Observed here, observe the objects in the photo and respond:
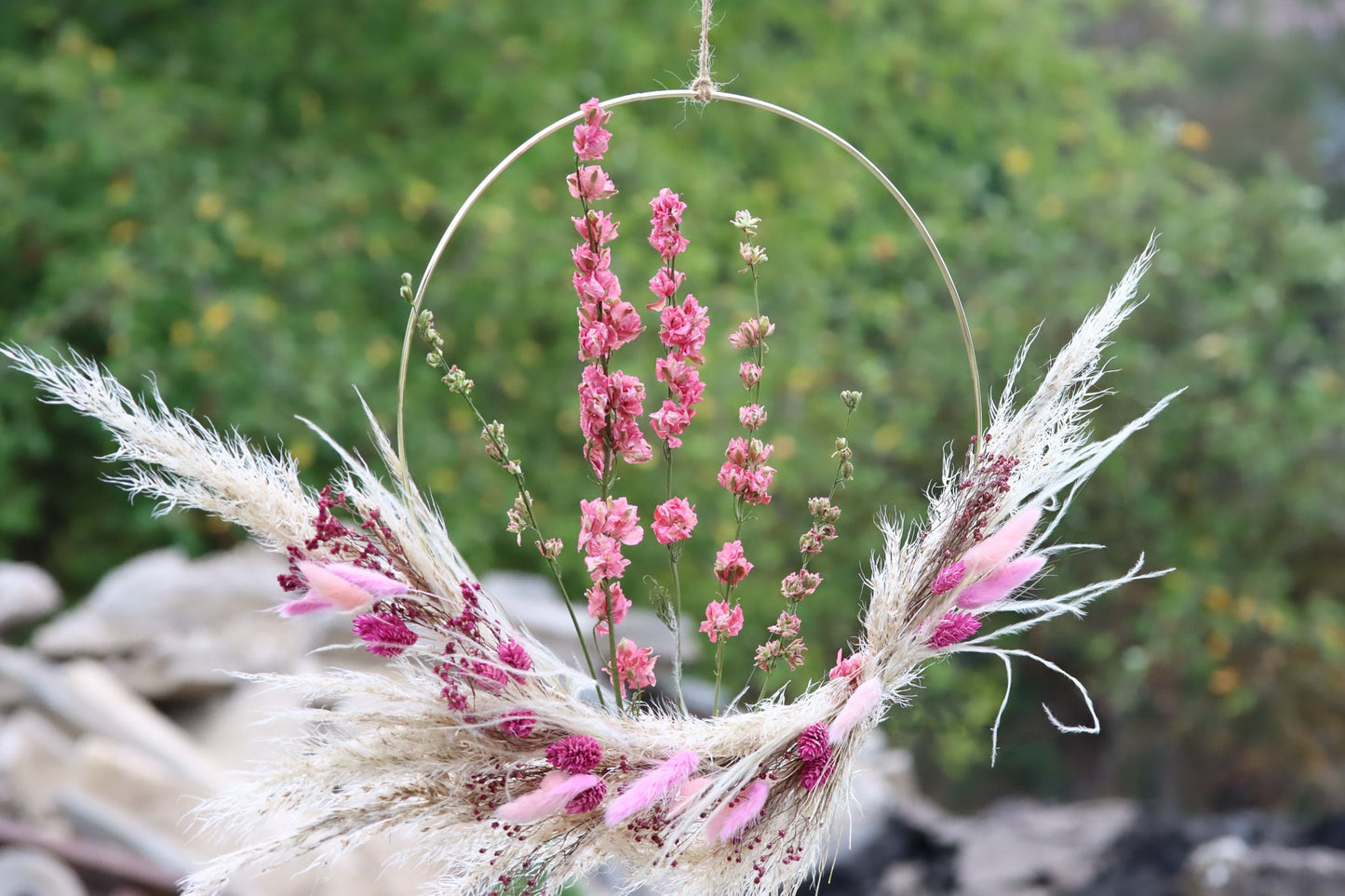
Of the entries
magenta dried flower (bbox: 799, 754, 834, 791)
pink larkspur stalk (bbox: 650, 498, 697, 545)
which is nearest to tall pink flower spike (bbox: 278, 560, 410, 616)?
pink larkspur stalk (bbox: 650, 498, 697, 545)

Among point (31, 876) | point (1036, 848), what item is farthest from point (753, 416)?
point (1036, 848)

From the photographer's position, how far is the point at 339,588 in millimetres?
1024

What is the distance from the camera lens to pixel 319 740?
1062 millimetres

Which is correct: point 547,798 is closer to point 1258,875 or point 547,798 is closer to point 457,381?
point 457,381

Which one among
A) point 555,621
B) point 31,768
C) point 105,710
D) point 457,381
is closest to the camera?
point 457,381

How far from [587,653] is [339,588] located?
23 centimetres

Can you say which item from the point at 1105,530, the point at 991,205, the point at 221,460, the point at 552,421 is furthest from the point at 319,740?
the point at 991,205

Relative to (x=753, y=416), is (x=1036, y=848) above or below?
→ below

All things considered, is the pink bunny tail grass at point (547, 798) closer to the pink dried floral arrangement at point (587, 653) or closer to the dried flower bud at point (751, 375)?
the pink dried floral arrangement at point (587, 653)

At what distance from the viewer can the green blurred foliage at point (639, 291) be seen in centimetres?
385

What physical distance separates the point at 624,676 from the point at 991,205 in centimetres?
368

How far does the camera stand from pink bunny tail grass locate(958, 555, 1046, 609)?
1.09m

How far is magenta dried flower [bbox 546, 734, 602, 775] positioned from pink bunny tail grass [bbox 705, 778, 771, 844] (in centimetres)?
11

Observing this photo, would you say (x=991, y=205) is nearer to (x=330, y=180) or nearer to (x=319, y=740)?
(x=330, y=180)
